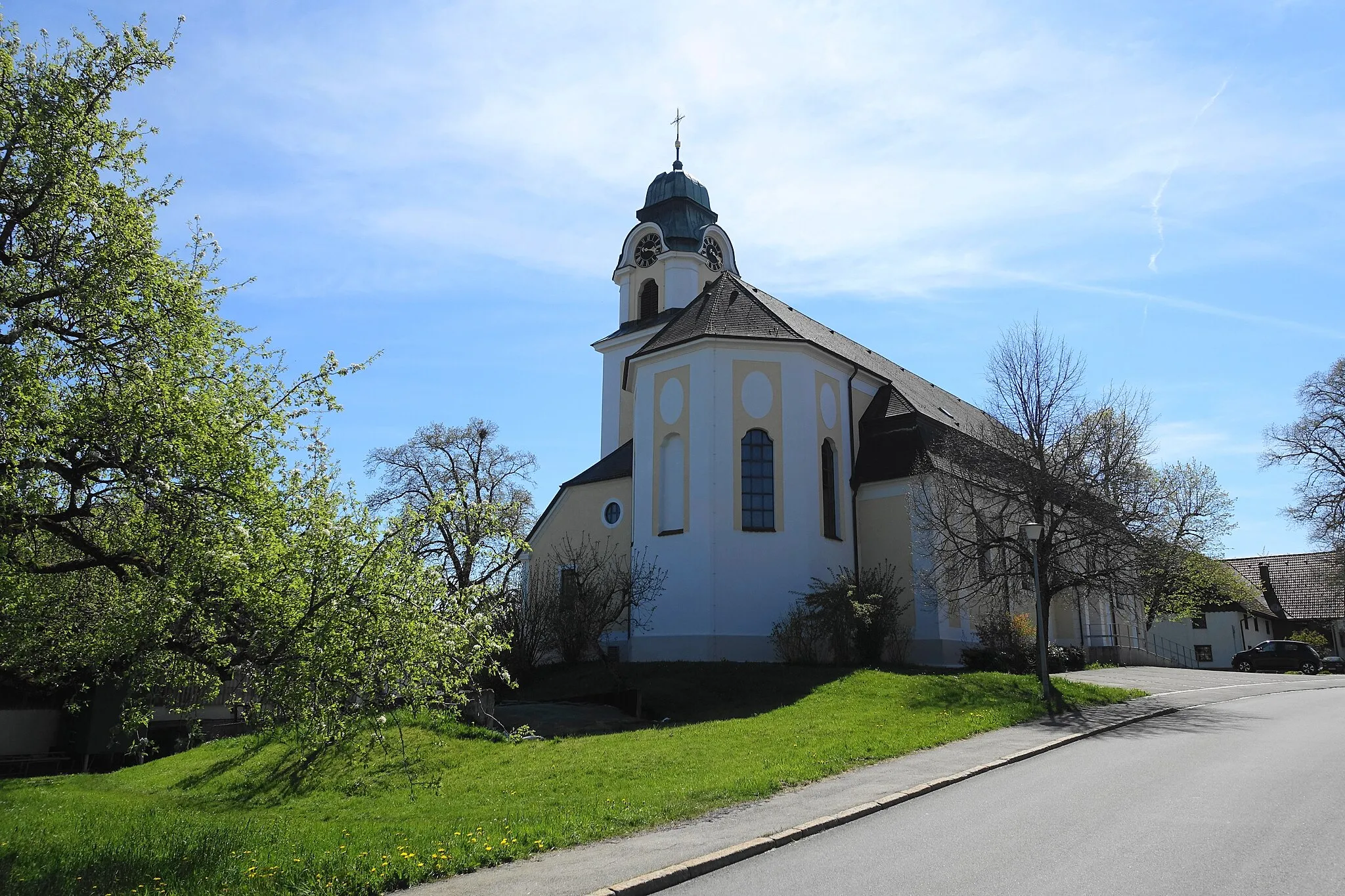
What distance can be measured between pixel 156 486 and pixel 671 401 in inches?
791

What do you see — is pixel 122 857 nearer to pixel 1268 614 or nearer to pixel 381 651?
pixel 381 651

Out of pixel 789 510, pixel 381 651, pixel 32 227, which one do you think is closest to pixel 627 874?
pixel 381 651

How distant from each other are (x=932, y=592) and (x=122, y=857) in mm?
22337

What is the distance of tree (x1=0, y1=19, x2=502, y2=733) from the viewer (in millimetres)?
8719

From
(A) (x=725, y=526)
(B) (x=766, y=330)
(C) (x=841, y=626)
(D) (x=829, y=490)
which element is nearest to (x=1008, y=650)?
(C) (x=841, y=626)

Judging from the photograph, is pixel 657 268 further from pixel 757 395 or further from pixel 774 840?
pixel 774 840

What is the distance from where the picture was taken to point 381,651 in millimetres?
9133

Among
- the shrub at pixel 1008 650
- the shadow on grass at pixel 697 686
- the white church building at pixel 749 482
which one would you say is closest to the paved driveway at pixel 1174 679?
the shrub at pixel 1008 650

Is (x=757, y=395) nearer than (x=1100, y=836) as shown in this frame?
No

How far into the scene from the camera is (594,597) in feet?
81.5

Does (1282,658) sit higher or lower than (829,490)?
lower

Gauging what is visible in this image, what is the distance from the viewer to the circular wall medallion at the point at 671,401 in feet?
92.1

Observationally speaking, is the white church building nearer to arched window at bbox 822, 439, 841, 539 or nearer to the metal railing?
arched window at bbox 822, 439, 841, 539

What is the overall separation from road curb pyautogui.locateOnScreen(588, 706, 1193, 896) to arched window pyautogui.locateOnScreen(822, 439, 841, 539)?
15.0 m
